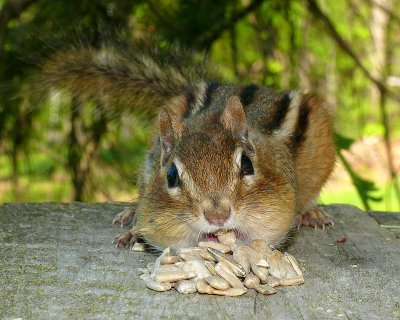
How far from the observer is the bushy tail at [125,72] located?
3.81 metres

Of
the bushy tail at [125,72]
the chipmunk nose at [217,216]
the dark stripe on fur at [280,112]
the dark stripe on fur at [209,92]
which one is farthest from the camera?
the bushy tail at [125,72]

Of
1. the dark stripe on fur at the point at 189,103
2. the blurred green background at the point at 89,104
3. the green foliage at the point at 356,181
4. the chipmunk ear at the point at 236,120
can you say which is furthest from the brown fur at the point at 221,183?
the blurred green background at the point at 89,104

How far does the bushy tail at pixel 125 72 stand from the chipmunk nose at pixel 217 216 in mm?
1449

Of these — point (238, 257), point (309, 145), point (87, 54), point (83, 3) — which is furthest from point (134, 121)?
point (238, 257)

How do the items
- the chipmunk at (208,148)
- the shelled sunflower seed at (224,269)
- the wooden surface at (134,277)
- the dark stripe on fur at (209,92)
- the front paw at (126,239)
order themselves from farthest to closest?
the dark stripe on fur at (209,92), the front paw at (126,239), the chipmunk at (208,148), the shelled sunflower seed at (224,269), the wooden surface at (134,277)

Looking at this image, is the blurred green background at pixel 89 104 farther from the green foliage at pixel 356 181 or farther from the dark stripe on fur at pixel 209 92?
the dark stripe on fur at pixel 209 92

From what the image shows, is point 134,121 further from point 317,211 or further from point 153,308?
point 153,308

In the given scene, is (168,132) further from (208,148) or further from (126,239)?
(126,239)

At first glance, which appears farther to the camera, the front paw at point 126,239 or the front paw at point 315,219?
the front paw at point 315,219

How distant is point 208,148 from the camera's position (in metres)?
2.57

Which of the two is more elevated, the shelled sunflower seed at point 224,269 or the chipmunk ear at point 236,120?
the chipmunk ear at point 236,120

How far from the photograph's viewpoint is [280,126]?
10.2 ft

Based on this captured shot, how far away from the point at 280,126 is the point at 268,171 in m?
0.39

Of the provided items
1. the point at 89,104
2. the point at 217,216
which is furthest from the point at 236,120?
the point at 89,104
